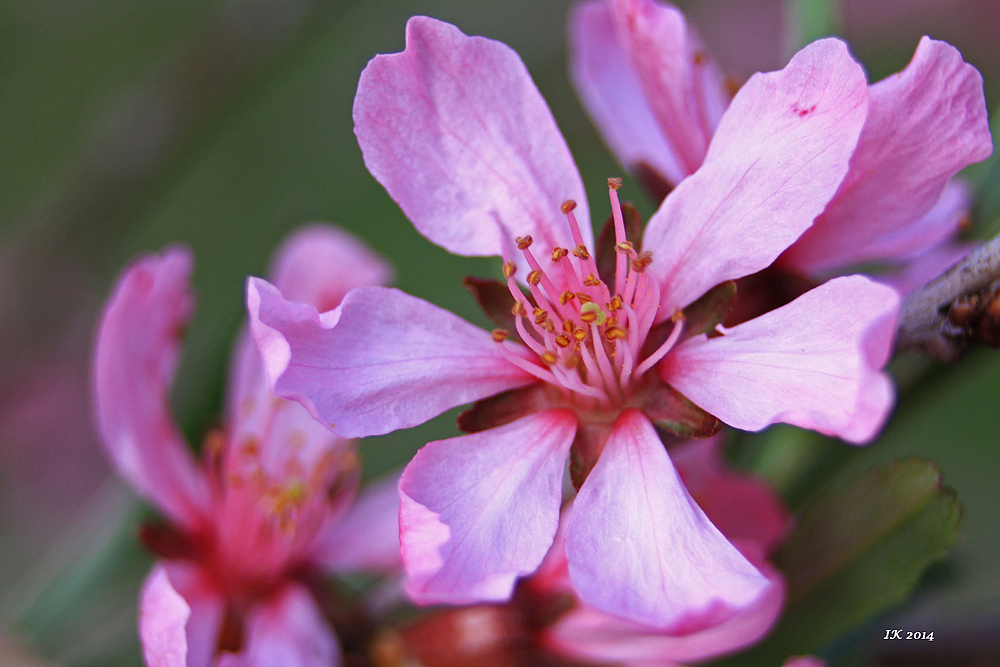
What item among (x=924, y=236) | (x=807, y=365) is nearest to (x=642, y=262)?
(x=807, y=365)

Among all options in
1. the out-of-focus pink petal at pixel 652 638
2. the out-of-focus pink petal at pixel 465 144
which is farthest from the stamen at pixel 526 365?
the out-of-focus pink petal at pixel 652 638

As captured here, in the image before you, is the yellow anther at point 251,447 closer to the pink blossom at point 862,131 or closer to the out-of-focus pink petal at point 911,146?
the pink blossom at point 862,131

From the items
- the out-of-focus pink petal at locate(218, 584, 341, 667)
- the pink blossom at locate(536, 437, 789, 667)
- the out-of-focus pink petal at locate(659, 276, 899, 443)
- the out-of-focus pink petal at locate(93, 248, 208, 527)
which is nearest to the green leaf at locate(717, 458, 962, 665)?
the pink blossom at locate(536, 437, 789, 667)

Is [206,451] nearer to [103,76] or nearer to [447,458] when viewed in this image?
[447,458]

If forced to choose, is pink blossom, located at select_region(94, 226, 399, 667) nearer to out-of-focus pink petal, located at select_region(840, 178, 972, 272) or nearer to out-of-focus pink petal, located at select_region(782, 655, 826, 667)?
out-of-focus pink petal, located at select_region(782, 655, 826, 667)

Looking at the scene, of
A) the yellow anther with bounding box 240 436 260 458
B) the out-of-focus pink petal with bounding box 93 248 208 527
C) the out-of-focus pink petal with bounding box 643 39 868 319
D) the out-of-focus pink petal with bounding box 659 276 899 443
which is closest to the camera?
the out-of-focus pink petal with bounding box 659 276 899 443
